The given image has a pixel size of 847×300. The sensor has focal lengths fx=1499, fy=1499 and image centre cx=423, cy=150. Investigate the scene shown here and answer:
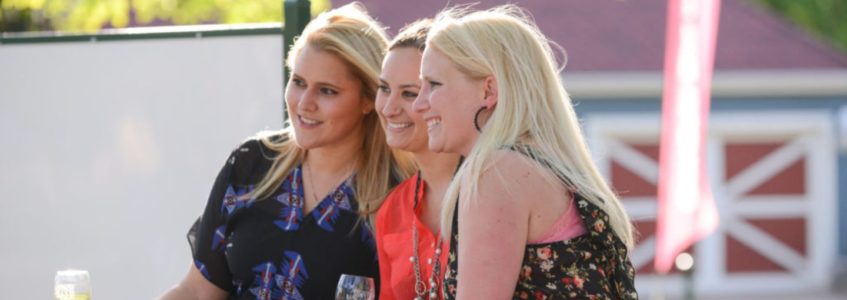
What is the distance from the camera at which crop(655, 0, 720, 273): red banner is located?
1198 cm

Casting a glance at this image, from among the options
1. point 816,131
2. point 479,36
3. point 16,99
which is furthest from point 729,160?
point 479,36

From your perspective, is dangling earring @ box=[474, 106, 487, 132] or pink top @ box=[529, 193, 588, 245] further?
dangling earring @ box=[474, 106, 487, 132]

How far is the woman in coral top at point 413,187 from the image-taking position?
12.5 feet

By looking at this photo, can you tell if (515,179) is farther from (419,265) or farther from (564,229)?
(419,265)

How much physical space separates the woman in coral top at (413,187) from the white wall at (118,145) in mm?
1051

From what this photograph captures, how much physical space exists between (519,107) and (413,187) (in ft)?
2.81

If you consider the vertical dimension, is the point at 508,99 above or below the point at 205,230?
above

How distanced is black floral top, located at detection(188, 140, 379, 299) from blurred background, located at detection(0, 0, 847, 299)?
635 mm

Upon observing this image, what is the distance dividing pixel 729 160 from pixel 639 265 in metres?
1.70

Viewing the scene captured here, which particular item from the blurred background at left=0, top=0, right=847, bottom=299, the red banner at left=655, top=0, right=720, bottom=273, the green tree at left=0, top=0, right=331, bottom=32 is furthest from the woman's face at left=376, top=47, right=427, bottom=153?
the red banner at left=655, top=0, right=720, bottom=273

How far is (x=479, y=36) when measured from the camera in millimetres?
3244

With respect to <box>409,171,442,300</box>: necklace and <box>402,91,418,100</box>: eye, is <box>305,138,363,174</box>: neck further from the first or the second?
<box>402,91,418,100</box>: eye

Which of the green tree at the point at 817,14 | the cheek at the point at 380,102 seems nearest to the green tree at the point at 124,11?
the cheek at the point at 380,102

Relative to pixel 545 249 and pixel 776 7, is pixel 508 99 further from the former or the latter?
pixel 776 7
